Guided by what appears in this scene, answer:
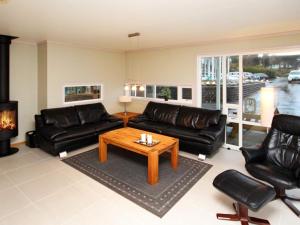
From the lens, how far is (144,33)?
3.99 m

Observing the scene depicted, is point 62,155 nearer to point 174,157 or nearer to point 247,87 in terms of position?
point 174,157

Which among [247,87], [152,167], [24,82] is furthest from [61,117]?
[247,87]

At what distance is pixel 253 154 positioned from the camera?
9.86 ft

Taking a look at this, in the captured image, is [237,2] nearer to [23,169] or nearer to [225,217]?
[225,217]

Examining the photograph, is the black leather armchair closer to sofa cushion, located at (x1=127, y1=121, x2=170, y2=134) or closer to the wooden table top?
the wooden table top

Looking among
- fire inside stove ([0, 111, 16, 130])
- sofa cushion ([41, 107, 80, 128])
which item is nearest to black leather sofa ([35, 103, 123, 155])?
sofa cushion ([41, 107, 80, 128])

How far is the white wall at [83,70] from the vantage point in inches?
193

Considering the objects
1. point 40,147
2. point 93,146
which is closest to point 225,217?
point 93,146

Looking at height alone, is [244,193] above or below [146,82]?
below

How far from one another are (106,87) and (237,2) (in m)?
4.56

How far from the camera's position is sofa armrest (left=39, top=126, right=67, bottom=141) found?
13.4 feet

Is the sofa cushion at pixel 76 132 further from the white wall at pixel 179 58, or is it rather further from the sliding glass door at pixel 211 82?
the sliding glass door at pixel 211 82

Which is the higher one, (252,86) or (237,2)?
(237,2)

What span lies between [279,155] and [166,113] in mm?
2841
